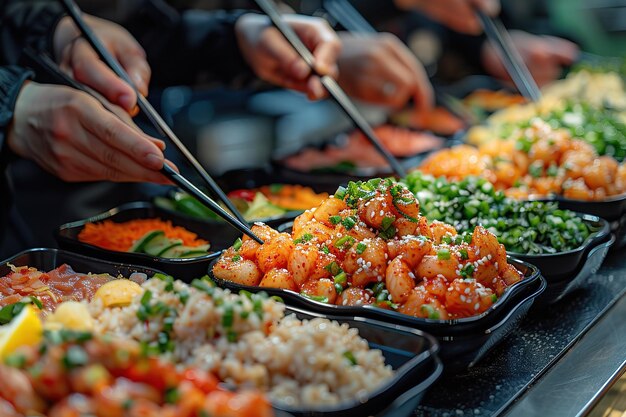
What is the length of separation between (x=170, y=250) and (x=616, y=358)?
143 cm

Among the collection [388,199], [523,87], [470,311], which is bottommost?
[523,87]

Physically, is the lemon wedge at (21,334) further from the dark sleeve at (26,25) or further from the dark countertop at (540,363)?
the dark sleeve at (26,25)

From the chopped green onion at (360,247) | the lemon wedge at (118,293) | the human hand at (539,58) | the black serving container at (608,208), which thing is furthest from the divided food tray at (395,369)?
the human hand at (539,58)

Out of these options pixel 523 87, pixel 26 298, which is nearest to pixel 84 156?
pixel 26 298

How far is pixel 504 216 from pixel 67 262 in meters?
1.50

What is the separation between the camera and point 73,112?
2305mm

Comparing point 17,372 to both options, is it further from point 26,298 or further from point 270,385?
point 26,298

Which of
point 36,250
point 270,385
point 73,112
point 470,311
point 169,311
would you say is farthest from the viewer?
point 73,112

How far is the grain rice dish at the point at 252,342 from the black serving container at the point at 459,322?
12cm

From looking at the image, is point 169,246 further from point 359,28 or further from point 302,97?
point 302,97

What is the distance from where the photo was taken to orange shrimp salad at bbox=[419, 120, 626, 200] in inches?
109

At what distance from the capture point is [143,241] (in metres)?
2.37

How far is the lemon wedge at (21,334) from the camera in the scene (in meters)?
1.31

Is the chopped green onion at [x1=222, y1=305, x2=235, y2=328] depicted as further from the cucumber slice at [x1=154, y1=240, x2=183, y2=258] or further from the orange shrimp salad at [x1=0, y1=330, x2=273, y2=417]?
the cucumber slice at [x1=154, y1=240, x2=183, y2=258]
